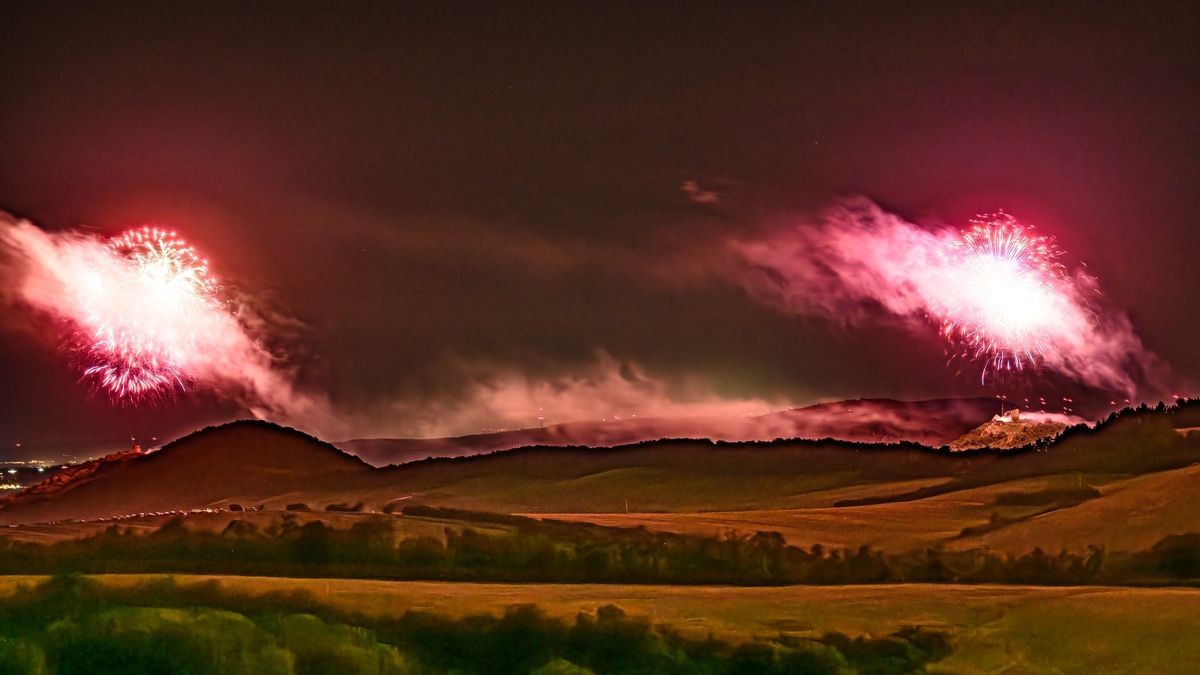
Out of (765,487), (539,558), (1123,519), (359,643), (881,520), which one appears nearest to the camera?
(359,643)

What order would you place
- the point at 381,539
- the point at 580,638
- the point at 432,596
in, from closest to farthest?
the point at 580,638
the point at 432,596
the point at 381,539

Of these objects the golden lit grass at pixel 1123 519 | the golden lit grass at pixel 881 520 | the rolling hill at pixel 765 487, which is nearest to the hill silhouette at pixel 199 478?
the rolling hill at pixel 765 487

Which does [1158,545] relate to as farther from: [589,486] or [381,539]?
[589,486]

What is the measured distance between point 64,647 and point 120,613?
221 inches

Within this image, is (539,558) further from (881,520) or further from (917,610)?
(881,520)

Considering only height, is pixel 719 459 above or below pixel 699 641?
above

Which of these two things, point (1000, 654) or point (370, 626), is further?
point (370, 626)

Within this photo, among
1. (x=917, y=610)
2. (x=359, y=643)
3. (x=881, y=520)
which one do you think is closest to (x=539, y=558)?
(x=359, y=643)

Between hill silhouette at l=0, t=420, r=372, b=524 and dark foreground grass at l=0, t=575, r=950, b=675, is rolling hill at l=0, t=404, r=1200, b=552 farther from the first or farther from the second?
dark foreground grass at l=0, t=575, r=950, b=675

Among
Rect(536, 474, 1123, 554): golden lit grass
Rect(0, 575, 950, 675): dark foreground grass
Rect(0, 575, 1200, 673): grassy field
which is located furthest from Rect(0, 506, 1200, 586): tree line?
Rect(0, 575, 950, 675): dark foreground grass

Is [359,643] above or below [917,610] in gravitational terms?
above

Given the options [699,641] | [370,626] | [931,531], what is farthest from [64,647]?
[931,531]

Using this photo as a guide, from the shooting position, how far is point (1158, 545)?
359ft

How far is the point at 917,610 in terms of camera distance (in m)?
84.7
